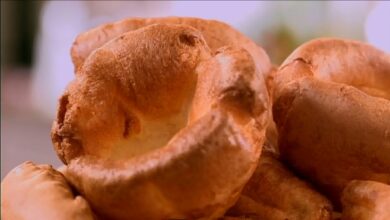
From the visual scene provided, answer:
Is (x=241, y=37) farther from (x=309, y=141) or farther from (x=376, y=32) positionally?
(x=376, y=32)

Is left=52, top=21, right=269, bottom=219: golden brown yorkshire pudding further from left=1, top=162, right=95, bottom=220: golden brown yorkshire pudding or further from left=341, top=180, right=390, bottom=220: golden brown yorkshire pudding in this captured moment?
left=341, top=180, right=390, bottom=220: golden brown yorkshire pudding

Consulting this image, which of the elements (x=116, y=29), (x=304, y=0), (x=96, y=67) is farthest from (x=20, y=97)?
(x=96, y=67)

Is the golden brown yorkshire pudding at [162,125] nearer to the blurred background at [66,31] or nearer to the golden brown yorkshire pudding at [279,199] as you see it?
the golden brown yorkshire pudding at [279,199]

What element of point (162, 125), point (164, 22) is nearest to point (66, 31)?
point (164, 22)

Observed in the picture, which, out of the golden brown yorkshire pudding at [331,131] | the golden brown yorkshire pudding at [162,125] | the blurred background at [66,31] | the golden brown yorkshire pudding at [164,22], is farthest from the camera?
the blurred background at [66,31]

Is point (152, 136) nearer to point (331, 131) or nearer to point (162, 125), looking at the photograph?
point (162, 125)

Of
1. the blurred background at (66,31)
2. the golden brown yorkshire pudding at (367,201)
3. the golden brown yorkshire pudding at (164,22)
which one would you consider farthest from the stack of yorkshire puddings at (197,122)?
the blurred background at (66,31)

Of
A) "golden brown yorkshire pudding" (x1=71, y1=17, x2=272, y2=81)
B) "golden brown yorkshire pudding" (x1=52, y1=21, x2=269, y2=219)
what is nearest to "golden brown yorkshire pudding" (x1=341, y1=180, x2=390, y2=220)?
"golden brown yorkshire pudding" (x1=52, y1=21, x2=269, y2=219)
